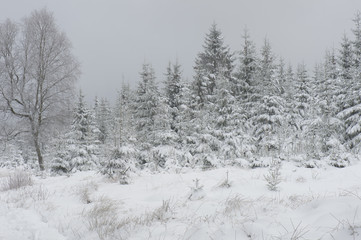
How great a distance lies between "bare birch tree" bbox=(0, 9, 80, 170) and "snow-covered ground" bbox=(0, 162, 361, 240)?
35.7 feet

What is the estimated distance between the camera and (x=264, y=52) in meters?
17.6

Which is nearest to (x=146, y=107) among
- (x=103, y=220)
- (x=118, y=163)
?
(x=118, y=163)

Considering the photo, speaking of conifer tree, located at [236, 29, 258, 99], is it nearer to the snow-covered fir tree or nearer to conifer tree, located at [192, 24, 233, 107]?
conifer tree, located at [192, 24, 233, 107]

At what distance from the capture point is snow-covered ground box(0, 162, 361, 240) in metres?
2.13

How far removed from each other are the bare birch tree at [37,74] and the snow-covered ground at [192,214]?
Answer: 35.7ft

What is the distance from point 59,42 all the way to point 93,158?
10407mm

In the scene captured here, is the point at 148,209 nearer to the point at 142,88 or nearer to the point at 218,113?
the point at 218,113

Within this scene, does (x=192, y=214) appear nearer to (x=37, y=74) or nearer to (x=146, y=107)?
(x=146, y=107)

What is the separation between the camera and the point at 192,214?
3.02 meters

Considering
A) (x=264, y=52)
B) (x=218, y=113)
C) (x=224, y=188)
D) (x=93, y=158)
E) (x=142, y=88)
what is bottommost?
(x=93, y=158)

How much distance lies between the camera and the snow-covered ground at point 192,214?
213cm

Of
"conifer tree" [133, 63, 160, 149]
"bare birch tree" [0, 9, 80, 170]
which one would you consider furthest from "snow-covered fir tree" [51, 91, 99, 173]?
"conifer tree" [133, 63, 160, 149]

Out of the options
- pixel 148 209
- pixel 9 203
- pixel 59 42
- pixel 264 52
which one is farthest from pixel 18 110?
pixel 264 52

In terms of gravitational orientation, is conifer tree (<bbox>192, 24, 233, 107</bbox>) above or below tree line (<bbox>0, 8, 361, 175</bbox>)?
above
